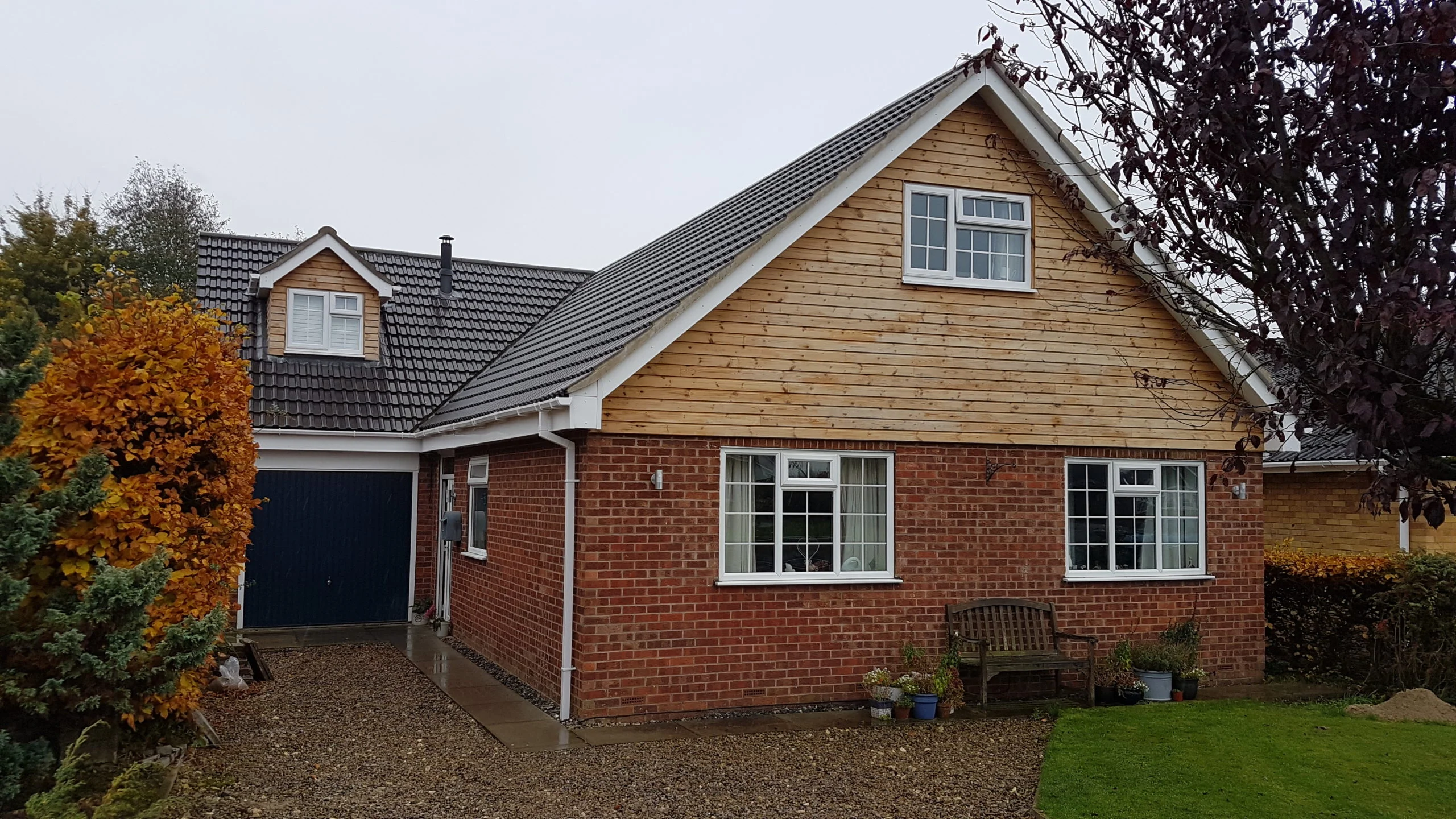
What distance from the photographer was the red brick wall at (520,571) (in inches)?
440

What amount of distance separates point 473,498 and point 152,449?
6.48 m

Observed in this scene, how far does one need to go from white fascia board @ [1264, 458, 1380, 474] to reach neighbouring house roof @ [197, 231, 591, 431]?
13.1 metres

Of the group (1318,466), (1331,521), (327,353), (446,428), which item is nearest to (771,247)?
(446,428)

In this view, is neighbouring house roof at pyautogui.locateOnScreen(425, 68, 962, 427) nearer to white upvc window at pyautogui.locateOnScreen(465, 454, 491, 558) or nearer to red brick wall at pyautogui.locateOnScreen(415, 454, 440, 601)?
white upvc window at pyautogui.locateOnScreen(465, 454, 491, 558)

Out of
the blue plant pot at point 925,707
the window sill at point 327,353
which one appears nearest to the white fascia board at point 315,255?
the window sill at point 327,353

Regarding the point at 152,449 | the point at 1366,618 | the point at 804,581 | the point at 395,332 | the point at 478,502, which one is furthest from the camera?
the point at 395,332

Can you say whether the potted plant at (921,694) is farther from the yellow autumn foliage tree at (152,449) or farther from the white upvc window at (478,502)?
the yellow autumn foliage tree at (152,449)

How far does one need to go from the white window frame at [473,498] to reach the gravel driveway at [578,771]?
3223 mm

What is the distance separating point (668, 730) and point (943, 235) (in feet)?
19.6

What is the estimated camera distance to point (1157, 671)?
12.0m

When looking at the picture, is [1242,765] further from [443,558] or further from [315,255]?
[315,255]

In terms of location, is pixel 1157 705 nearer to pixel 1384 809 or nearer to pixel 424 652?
pixel 1384 809

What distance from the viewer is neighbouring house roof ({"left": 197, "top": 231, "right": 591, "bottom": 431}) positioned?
16672 mm

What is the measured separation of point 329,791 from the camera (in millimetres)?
8188
